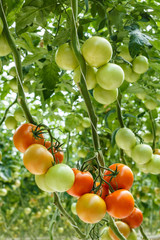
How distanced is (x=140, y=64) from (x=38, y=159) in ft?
1.54

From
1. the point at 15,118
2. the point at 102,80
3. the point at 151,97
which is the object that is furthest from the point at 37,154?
the point at 151,97

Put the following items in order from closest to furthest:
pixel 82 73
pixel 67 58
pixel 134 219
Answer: pixel 82 73
pixel 67 58
pixel 134 219

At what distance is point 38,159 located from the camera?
20.2 inches

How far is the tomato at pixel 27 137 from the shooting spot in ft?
1.85

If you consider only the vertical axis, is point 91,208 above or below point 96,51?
below

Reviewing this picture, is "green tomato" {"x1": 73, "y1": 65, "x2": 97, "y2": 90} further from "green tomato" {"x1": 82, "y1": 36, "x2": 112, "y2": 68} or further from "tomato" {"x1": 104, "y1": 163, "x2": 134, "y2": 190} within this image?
"tomato" {"x1": 104, "y1": 163, "x2": 134, "y2": 190}

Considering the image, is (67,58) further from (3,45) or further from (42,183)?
(42,183)

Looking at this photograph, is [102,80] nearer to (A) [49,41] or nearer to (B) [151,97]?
(A) [49,41]

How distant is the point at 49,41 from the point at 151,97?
482mm

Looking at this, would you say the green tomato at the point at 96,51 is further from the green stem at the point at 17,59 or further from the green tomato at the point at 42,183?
the green tomato at the point at 42,183

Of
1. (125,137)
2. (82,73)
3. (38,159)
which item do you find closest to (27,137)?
(38,159)

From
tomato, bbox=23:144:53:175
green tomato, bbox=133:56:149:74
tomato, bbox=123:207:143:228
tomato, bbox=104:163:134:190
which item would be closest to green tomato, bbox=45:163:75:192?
tomato, bbox=23:144:53:175

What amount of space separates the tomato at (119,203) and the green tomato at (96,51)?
277mm

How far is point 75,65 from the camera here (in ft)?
1.98
